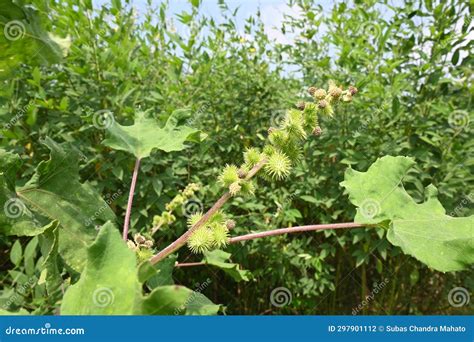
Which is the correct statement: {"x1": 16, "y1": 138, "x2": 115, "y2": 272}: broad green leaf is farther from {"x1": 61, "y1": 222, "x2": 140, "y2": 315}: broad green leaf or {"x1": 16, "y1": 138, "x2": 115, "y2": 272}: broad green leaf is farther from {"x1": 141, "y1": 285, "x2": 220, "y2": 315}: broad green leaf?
{"x1": 141, "y1": 285, "x2": 220, "y2": 315}: broad green leaf

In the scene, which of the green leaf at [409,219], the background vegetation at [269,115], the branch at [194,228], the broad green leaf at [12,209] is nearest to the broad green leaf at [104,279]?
the branch at [194,228]

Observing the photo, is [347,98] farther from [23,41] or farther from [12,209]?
[12,209]

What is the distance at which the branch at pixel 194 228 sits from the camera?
1.04 meters

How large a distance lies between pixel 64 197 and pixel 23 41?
463mm

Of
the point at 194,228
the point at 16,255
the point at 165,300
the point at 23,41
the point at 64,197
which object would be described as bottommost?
the point at 16,255

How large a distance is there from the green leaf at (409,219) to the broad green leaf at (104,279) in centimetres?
61

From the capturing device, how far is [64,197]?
135 centimetres

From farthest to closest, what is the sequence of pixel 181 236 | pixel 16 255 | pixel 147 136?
pixel 16 255
pixel 147 136
pixel 181 236

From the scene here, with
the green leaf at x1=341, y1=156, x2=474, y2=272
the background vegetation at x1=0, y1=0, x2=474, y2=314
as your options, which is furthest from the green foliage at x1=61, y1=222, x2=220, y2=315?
the background vegetation at x1=0, y1=0, x2=474, y2=314

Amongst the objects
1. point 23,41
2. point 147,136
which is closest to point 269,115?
point 147,136

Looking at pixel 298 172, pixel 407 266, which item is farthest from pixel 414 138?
pixel 407 266

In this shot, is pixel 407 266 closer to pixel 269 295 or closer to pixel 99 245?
pixel 269 295

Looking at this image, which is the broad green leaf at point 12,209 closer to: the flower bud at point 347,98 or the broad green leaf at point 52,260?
the broad green leaf at point 52,260

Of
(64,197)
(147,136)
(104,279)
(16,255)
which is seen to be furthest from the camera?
(16,255)
